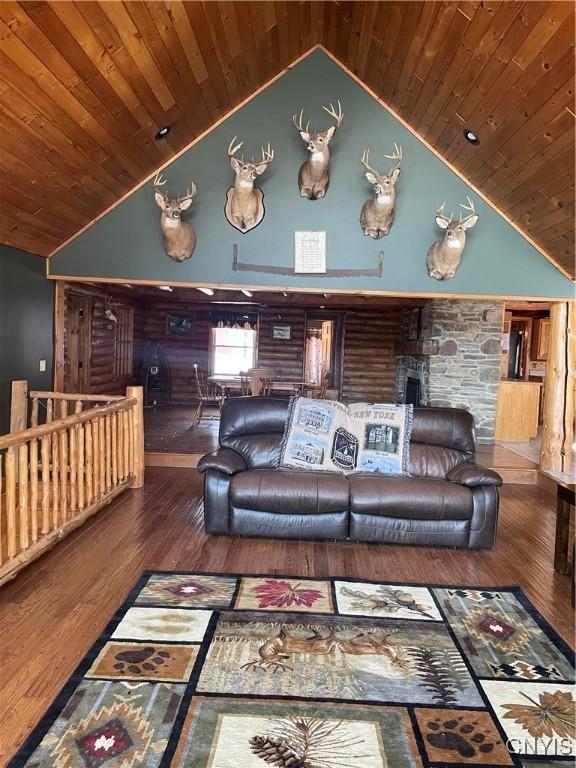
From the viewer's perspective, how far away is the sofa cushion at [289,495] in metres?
3.73

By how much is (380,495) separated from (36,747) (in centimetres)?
247

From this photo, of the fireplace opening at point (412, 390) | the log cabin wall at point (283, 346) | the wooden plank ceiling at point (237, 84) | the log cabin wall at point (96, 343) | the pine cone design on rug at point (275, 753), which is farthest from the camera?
the log cabin wall at point (283, 346)

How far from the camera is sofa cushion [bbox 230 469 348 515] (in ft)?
12.2

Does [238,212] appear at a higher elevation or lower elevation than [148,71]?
lower

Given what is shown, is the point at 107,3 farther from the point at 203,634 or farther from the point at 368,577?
the point at 368,577

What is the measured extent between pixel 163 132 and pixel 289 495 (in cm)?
324

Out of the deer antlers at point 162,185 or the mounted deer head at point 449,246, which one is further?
the deer antlers at point 162,185

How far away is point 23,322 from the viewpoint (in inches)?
190

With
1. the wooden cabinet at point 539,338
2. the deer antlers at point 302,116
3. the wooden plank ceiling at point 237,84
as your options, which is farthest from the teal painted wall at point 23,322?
the wooden cabinet at point 539,338

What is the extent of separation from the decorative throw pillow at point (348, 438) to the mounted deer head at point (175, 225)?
2.01m

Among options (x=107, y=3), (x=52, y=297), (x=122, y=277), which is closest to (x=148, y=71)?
(x=107, y=3)

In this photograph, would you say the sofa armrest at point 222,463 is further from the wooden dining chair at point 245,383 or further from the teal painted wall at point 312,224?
the wooden dining chair at point 245,383

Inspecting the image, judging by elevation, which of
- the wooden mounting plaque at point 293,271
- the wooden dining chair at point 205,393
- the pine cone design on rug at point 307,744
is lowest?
the pine cone design on rug at point 307,744

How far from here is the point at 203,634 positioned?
2.59m
